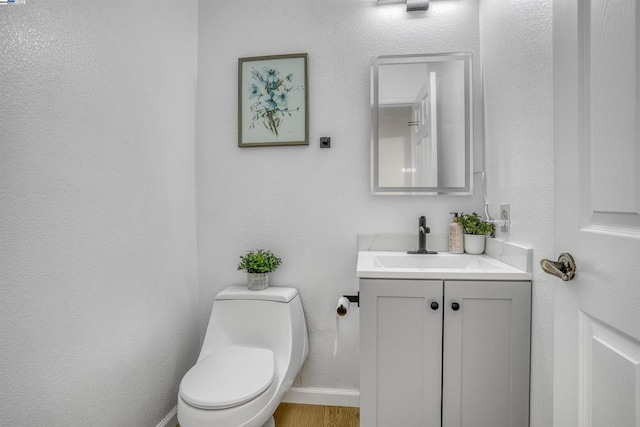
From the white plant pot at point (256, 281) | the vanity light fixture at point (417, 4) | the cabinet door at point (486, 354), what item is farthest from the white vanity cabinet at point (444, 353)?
the vanity light fixture at point (417, 4)

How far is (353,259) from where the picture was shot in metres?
1.78

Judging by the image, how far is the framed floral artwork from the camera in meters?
1.80

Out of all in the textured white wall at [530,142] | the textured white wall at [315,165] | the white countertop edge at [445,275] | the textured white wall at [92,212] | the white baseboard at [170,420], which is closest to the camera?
the textured white wall at [92,212]

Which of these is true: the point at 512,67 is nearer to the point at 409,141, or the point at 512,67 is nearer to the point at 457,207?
the point at 409,141

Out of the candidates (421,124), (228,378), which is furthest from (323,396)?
(421,124)

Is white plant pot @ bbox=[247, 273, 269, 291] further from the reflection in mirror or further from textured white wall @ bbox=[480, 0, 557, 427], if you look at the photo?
textured white wall @ bbox=[480, 0, 557, 427]

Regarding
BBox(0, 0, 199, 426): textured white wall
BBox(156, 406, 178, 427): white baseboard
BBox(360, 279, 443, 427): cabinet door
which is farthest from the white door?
BBox(156, 406, 178, 427): white baseboard

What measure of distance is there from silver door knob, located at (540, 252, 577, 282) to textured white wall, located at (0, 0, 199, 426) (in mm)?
1437

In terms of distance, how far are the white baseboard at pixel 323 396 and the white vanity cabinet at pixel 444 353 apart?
591 mm

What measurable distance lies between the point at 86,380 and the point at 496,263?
1.67m

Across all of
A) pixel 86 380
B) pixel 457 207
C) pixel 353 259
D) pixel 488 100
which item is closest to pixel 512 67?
pixel 488 100

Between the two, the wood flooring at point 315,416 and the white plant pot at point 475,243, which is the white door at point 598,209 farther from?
the wood flooring at point 315,416

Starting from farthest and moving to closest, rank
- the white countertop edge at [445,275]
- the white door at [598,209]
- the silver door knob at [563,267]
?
the white countertop edge at [445,275]
the silver door knob at [563,267]
the white door at [598,209]

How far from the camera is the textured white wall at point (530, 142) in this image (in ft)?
3.47
